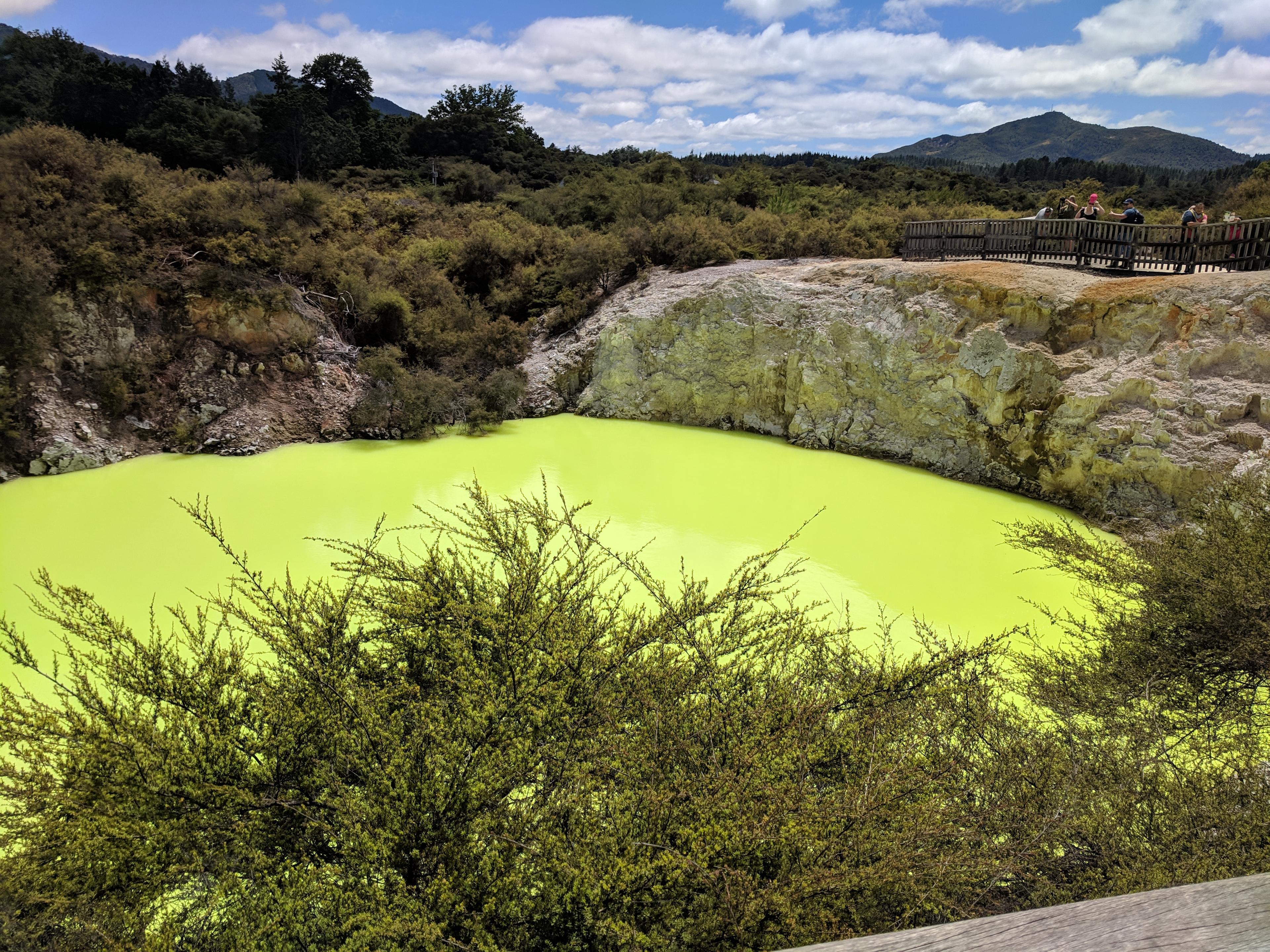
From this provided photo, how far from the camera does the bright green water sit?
326 inches

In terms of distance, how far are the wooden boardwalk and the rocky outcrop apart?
48.6ft

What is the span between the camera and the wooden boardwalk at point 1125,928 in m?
1.22

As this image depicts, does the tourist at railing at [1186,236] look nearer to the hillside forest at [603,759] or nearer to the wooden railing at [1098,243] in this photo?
→ the wooden railing at [1098,243]

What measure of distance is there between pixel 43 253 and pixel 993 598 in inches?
667

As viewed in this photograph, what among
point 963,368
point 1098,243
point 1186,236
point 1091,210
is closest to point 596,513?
point 963,368

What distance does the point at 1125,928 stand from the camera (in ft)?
4.10

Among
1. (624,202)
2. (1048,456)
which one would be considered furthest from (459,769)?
(624,202)

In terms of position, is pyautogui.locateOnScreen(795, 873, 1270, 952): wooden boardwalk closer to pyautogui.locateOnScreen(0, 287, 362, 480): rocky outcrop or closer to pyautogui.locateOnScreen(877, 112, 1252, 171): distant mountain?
pyautogui.locateOnScreen(0, 287, 362, 480): rocky outcrop

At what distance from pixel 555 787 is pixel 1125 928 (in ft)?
8.31

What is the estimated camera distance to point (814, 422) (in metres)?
15.0

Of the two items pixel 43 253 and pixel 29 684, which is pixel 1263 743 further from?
pixel 43 253

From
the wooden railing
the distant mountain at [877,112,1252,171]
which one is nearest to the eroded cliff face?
the wooden railing

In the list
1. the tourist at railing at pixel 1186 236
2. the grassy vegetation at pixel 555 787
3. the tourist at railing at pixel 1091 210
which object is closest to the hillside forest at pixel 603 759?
the grassy vegetation at pixel 555 787

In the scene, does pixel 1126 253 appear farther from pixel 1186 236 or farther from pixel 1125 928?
pixel 1125 928
